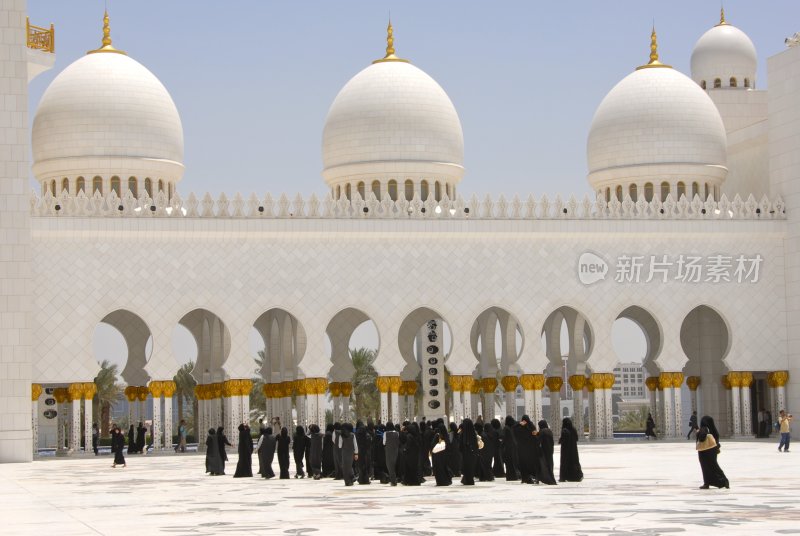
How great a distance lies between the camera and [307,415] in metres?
28.5

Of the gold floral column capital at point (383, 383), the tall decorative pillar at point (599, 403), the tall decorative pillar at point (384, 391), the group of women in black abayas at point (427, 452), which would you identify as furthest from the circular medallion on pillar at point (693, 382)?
the group of women in black abayas at point (427, 452)

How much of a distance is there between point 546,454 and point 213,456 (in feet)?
18.3

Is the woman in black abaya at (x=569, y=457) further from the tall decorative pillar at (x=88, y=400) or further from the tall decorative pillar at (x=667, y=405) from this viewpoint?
the tall decorative pillar at (x=667, y=405)

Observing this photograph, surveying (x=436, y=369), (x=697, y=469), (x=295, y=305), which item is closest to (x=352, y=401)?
(x=436, y=369)

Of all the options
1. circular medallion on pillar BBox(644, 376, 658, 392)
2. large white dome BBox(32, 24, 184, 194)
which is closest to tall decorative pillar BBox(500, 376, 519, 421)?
circular medallion on pillar BBox(644, 376, 658, 392)

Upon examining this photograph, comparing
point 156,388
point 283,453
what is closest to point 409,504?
point 283,453

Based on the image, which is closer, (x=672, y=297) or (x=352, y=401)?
(x=672, y=297)

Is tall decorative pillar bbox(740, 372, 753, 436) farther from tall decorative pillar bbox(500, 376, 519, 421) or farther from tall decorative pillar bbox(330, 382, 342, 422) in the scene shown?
tall decorative pillar bbox(330, 382, 342, 422)

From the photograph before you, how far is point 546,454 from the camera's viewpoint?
1616cm

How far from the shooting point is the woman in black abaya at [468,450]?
16.4 metres

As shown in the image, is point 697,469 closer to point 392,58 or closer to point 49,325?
point 49,325

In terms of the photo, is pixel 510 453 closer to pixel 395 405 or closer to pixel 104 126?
pixel 395 405

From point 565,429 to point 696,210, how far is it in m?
16.3

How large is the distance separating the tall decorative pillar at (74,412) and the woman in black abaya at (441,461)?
12415mm
